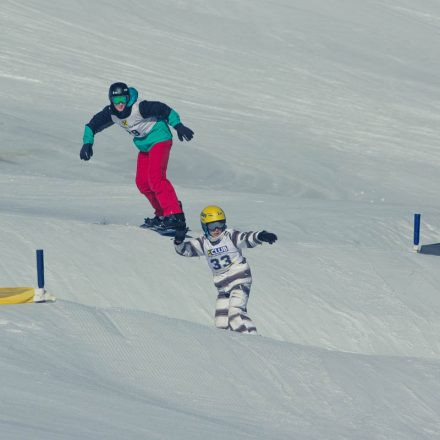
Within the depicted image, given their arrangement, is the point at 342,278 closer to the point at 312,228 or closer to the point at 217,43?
the point at 312,228

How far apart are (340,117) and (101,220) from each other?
10556 millimetres

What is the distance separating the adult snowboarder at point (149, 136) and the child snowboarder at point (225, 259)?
1608 millimetres

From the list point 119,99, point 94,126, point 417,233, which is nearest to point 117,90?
point 119,99

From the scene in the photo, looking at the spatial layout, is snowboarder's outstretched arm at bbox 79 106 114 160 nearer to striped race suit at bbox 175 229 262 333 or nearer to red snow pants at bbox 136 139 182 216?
red snow pants at bbox 136 139 182 216

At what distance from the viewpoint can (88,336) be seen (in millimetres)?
8734

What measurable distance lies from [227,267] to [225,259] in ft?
0.26

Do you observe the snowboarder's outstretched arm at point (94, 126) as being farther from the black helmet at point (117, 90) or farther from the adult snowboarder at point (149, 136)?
the black helmet at point (117, 90)

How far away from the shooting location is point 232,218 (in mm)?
14930

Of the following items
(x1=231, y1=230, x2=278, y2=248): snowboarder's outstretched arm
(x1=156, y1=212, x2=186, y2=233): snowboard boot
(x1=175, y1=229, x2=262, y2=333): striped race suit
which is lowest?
(x1=175, y1=229, x2=262, y2=333): striped race suit

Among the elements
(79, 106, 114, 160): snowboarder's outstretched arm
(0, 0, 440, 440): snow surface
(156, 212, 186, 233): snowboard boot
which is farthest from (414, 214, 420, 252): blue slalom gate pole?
(79, 106, 114, 160): snowboarder's outstretched arm

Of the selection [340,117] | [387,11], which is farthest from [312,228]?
[387,11]

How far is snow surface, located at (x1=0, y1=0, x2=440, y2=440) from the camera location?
8.05 m

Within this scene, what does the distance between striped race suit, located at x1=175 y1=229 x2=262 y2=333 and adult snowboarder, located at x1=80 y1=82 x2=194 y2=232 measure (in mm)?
1594

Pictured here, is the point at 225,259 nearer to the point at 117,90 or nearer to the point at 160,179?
the point at 160,179
